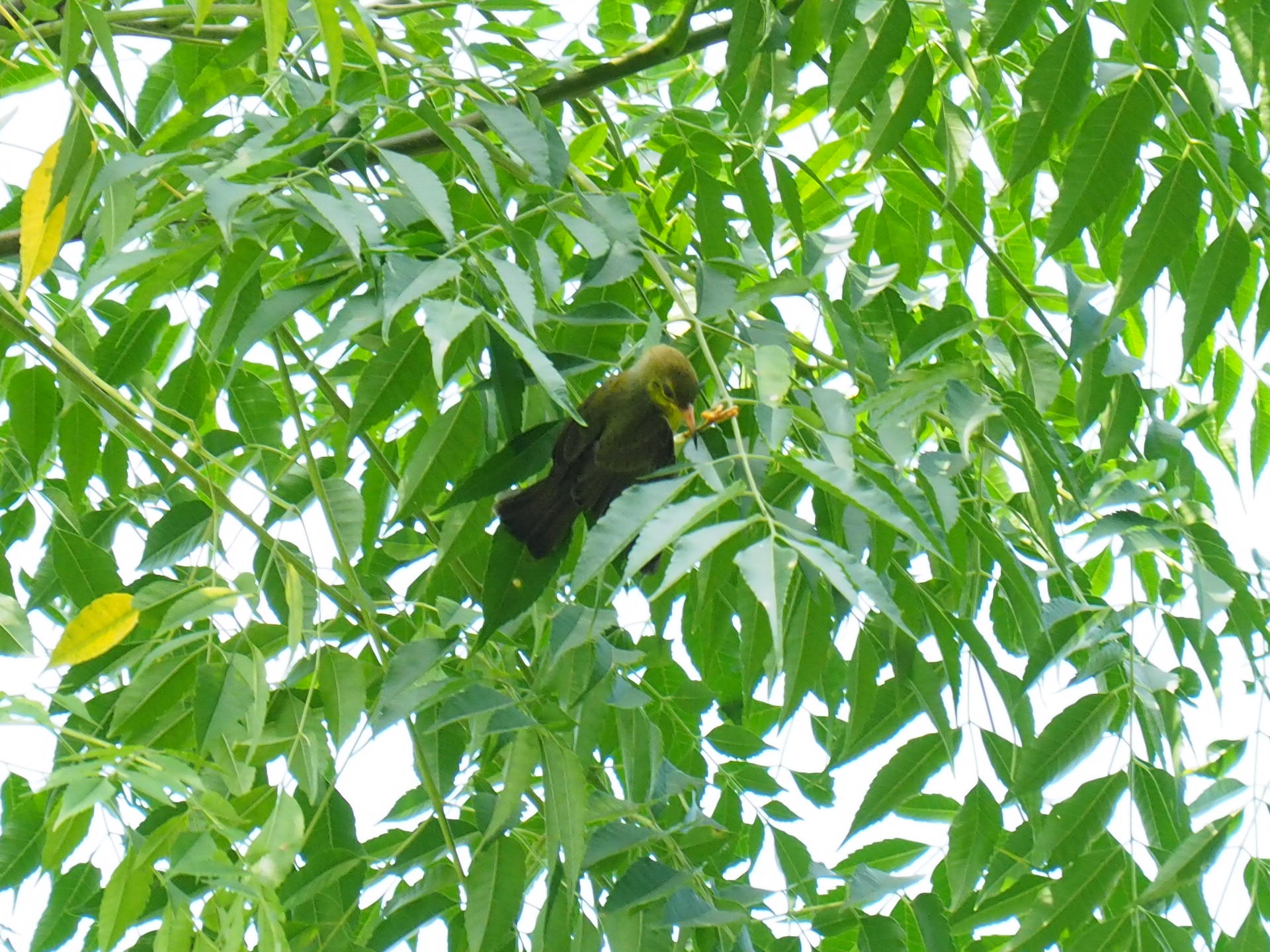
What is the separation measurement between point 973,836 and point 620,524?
0.94 meters

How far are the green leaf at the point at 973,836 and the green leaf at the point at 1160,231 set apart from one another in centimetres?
71

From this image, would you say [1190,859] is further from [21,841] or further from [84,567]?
[21,841]

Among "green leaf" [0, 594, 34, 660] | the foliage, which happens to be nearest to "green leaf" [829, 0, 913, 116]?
the foliage

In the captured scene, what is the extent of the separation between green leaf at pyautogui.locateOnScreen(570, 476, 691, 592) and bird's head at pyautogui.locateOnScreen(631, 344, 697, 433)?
19.9 inches

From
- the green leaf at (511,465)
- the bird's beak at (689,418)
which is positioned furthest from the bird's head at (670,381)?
the green leaf at (511,465)

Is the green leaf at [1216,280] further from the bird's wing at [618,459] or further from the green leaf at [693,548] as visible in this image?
the green leaf at [693,548]

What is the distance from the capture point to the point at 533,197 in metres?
2.21

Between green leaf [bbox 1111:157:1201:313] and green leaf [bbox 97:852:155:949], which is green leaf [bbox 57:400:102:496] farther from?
green leaf [bbox 1111:157:1201:313]

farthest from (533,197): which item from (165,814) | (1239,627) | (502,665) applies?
(1239,627)

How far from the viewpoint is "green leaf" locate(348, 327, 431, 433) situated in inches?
71.1

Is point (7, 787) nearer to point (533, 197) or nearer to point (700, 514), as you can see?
point (533, 197)

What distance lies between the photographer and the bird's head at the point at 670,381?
207 centimetres

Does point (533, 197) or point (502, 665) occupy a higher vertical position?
point (533, 197)

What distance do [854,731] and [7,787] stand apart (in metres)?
1.35
